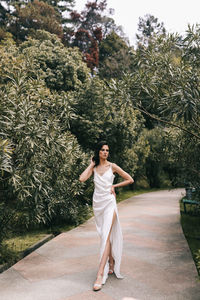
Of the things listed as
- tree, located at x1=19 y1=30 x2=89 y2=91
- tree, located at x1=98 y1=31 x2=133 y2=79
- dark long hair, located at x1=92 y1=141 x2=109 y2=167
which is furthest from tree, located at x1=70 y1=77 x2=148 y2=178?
tree, located at x1=98 y1=31 x2=133 y2=79

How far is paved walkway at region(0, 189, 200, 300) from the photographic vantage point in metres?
4.00

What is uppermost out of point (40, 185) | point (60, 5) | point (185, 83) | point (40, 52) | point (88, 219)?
point (60, 5)

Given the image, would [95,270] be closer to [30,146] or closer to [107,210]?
[107,210]

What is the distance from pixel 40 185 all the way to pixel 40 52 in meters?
10.1

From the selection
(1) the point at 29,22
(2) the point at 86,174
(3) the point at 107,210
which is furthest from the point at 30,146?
(1) the point at 29,22

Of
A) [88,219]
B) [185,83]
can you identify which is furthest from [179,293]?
[88,219]

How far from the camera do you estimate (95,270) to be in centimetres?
494

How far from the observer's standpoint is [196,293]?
400cm

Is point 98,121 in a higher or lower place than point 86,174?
higher

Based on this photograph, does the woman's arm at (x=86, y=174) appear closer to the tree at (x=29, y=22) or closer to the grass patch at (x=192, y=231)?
the grass patch at (x=192, y=231)

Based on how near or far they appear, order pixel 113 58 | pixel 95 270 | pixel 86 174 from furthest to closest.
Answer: pixel 113 58
pixel 95 270
pixel 86 174

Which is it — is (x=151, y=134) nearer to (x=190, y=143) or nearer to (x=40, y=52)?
(x=40, y=52)

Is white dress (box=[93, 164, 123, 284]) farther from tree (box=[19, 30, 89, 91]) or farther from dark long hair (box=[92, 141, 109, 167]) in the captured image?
tree (box=[19, 30, 89, 91])

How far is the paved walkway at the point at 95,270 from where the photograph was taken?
158 inches
